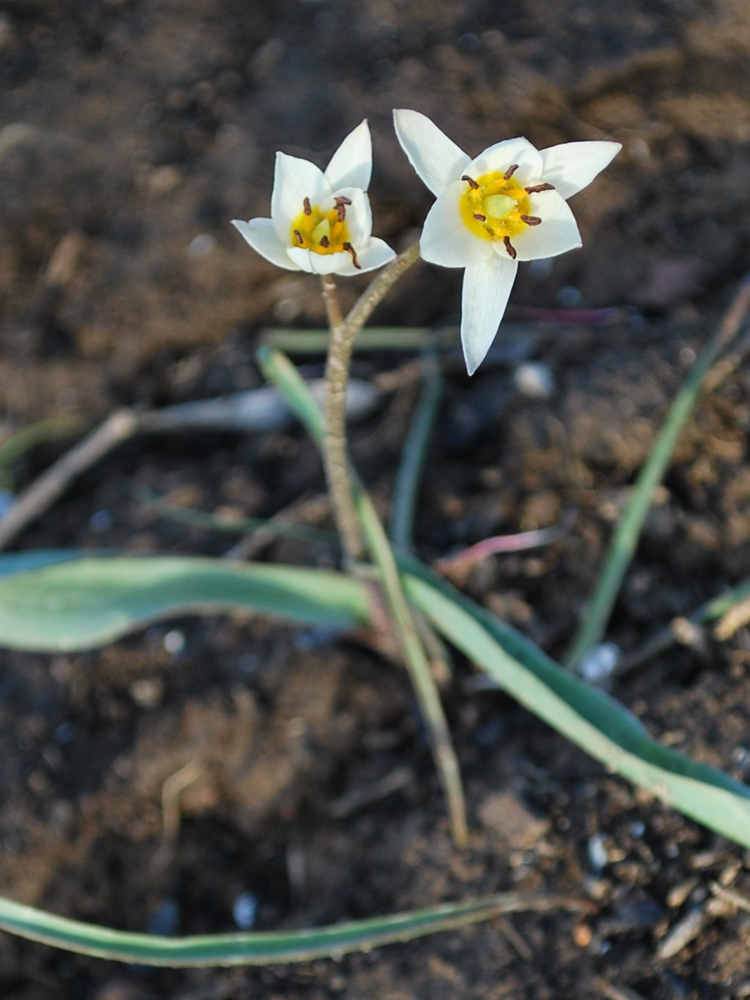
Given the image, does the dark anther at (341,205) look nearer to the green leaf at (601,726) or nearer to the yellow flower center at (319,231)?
the yellow flower center at (319,231)

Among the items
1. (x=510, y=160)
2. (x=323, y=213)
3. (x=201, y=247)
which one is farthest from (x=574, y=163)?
(x=201, y=247)

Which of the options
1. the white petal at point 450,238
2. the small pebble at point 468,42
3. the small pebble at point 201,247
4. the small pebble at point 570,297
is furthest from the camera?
the small pebble at point 468,42

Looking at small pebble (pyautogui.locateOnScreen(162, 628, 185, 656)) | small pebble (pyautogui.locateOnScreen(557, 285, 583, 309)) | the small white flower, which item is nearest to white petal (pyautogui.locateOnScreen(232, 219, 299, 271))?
the small white flower

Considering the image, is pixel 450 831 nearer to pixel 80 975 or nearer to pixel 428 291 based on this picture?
pixel 80 975

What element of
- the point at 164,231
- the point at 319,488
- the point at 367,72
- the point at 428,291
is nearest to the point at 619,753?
the point at 319,488

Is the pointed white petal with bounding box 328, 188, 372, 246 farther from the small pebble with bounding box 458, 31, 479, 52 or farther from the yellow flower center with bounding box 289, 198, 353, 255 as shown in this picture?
the small pebble with bounding box 458, 31, 479, 52

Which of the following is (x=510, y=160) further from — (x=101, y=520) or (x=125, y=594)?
(x=101, y=520)

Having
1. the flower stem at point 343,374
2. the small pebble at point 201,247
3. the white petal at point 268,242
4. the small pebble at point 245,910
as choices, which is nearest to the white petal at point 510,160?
the flower stem at point 343,374
